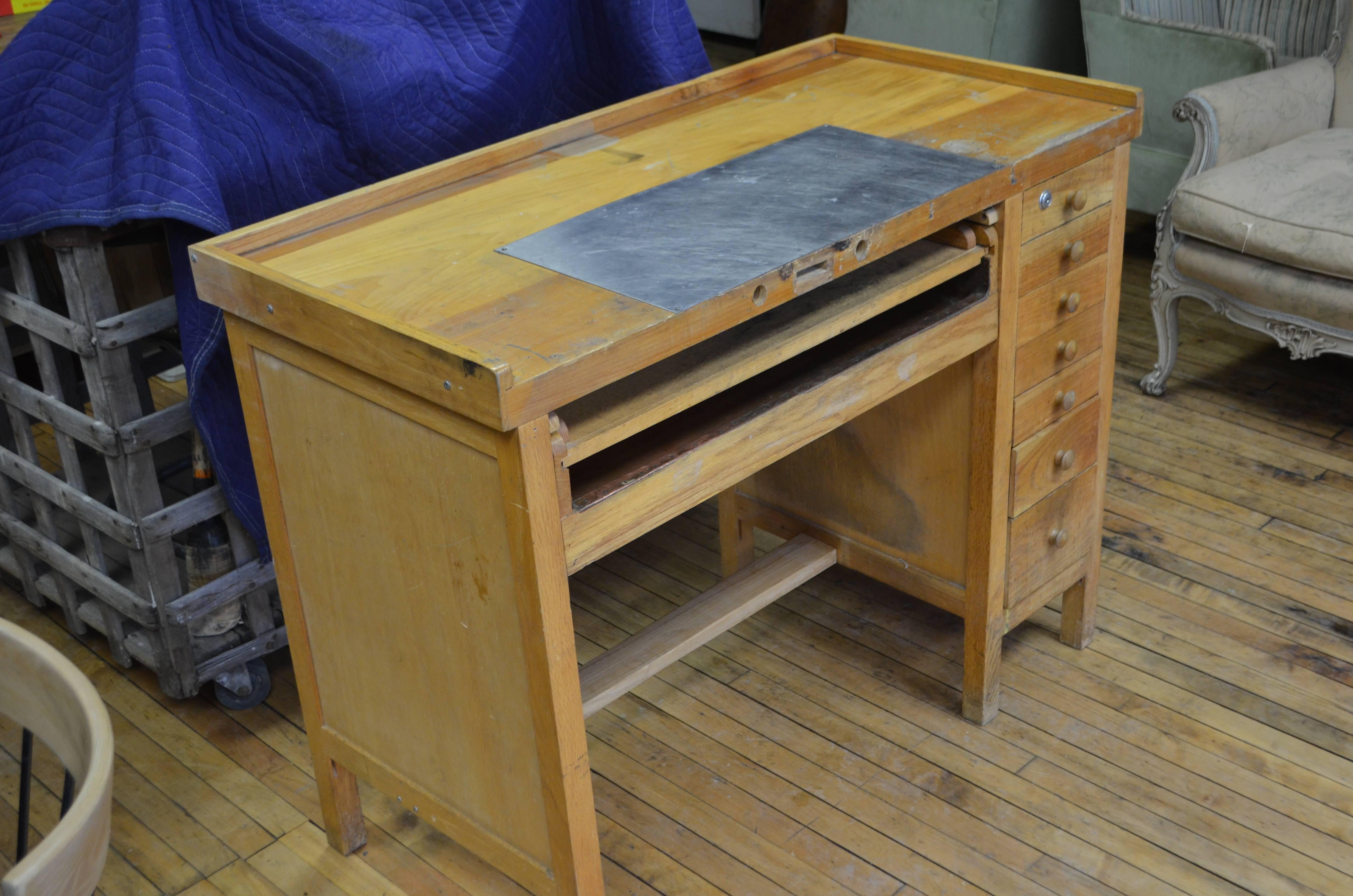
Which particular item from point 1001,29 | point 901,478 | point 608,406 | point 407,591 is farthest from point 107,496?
point 1001,29

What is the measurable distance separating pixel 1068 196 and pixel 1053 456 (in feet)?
1.29

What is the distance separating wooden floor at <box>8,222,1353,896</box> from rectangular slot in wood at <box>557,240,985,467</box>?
0.71 metres

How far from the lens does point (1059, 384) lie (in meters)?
1.96

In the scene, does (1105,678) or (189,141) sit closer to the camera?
(189,141)

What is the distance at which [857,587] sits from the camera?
245 centimetres

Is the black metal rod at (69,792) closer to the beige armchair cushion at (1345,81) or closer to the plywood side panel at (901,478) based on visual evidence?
the plywood side panel at (901,478)

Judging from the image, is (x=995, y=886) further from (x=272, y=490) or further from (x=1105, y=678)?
(x=272, y=490)

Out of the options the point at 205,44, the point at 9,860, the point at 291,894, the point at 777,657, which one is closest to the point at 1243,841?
the point at 777,657

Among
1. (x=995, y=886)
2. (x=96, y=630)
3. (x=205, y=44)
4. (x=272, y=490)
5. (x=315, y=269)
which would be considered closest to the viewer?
(x=315, y=269)

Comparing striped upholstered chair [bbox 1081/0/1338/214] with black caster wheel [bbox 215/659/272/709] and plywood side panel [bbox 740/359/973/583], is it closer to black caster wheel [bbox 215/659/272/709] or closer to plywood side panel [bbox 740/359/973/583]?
plywood side panel [bbox 740/359/973/583]

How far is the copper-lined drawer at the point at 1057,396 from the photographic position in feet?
6.26

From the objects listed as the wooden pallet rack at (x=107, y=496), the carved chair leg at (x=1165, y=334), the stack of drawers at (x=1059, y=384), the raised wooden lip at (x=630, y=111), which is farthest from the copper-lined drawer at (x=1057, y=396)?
the wooden pallet rack at (x=107, y=496)

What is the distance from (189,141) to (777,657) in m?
1.20

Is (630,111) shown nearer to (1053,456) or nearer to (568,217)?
(568,217)
